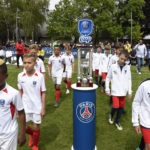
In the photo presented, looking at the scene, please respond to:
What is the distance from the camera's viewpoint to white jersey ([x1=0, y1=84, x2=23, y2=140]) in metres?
2.34

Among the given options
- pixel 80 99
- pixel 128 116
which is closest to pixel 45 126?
pixel 80 99

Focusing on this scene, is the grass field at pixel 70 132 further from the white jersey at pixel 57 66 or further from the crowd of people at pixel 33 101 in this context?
the white jersey at pixel 57 66

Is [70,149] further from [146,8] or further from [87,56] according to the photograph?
[146,8]

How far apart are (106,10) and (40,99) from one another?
1569 inches

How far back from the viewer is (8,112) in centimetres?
241

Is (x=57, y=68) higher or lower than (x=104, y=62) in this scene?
lower

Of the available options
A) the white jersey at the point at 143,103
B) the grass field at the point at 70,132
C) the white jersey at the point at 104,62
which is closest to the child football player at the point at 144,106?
the white jersey at the point at 143,103

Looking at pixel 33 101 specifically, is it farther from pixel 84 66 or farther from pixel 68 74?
pixel 68 74

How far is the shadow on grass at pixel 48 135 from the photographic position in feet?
14.2

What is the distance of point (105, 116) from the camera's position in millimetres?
5859

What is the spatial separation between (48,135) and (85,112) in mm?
1479

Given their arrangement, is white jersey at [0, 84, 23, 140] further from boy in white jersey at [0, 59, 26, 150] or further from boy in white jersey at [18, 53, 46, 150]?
boy in white jersey at [18, 53, 46, 150]

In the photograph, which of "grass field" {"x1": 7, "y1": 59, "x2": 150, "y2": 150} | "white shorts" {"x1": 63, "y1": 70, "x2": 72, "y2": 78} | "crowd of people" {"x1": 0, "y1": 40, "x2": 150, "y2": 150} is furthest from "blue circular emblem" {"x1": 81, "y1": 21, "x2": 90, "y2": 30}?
"white shorts" {"x1": 63, "y1": 70, "x2": 72, "y2": 78}

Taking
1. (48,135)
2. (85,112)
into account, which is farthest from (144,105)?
(48,135)
